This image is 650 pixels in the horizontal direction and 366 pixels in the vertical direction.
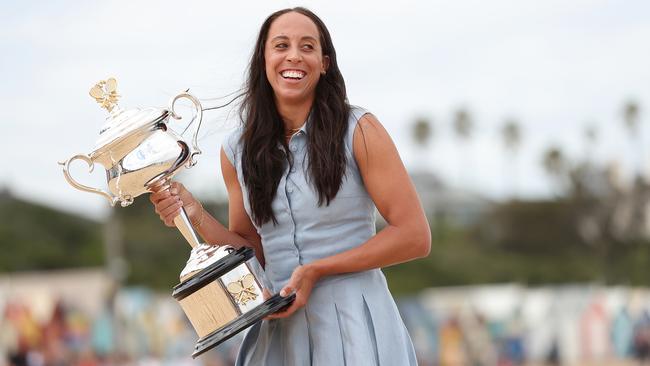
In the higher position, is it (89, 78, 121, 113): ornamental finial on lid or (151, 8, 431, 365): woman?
(89, 78, 121, 113): ornamental finial on lid

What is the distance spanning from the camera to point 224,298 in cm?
285

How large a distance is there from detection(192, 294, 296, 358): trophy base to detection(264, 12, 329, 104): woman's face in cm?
47

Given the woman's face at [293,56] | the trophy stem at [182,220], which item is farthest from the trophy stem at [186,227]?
the woman's face at [293,56]

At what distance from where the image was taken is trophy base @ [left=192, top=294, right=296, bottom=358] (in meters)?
2.80

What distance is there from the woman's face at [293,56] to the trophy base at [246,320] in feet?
1.55

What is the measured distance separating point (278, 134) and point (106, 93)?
0.40 meters

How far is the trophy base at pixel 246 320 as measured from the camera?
110 inches

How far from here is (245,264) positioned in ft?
9.43

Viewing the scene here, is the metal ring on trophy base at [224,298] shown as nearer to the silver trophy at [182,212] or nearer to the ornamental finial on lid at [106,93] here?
the silver trophy at [182,212]

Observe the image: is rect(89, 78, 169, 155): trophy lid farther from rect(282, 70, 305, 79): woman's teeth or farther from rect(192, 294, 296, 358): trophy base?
rect(192, 294, 296, 358): trophy base

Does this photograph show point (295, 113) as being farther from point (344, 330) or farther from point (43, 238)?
point (43, 238)

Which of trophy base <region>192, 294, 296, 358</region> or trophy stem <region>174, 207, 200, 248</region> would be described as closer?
trophy base <region>192, 294, 296, 358</region>

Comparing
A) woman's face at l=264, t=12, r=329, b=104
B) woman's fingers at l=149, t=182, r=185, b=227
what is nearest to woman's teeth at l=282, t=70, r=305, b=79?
woman's face at l=264, t=12, r=329, b=104

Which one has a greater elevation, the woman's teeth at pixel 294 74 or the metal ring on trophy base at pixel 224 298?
the woman's teeth at pixel 294 74
